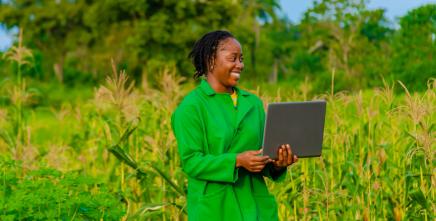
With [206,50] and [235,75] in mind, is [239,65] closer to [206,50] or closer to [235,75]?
[235,75]

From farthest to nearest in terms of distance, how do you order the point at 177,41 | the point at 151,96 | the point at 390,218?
the point at 177,41
the point at 151,96
the point at 390,218

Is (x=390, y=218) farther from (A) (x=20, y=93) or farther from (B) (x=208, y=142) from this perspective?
(A) (x=20, y=93)

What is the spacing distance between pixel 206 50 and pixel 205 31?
31.9 metres

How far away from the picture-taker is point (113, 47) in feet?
139

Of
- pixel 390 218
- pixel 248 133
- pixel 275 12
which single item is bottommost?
pixel 390 218

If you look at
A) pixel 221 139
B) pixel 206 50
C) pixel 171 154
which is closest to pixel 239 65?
pixel 206 50

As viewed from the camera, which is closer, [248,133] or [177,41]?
[248,133]

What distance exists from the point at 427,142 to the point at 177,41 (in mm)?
30343

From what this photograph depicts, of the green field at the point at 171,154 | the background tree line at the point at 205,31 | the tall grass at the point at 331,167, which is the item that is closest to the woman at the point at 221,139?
the green field at the point at 171,154

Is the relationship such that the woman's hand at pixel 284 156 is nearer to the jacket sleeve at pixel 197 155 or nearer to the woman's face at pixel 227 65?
the jacket sleeve at pixel 197 155

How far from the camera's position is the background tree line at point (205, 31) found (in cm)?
1923

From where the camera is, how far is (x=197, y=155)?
3.57 meters

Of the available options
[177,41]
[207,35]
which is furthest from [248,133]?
[177,41]

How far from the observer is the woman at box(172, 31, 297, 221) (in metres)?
3.59
